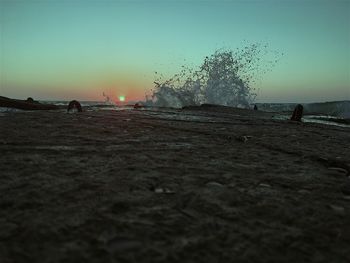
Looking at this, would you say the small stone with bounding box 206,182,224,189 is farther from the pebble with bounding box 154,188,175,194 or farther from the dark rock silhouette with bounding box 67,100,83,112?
the dark rock silhouette with bounding box 67,100,83,112

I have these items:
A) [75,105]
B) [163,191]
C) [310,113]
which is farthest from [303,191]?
[310,113]

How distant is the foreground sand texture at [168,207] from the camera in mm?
928

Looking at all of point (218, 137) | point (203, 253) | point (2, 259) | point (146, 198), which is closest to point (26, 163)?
point (146, 198)

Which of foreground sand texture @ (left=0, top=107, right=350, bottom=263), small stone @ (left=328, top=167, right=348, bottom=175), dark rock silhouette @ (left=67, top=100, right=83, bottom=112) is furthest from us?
dark rock silhouette @ (left=67, top=100, right=83, bottom=112)

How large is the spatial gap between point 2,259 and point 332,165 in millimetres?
1929

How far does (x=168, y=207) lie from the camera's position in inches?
48.5

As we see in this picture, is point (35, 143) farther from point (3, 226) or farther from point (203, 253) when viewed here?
point (203, 253)

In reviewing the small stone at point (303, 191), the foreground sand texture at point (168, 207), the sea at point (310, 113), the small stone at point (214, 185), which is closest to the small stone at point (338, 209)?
the foreground sand texture at point (168, 207)

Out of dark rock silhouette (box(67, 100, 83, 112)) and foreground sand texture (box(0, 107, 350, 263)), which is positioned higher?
dark rock silhouette (box(67, 100, 83, 112))

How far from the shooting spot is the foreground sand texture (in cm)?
93

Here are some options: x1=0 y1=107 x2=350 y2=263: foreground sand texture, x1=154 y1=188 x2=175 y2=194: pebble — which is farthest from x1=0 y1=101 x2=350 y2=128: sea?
x1=154 y1=188 x2=175 y2=194: pebble

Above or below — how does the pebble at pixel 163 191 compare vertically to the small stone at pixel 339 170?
above

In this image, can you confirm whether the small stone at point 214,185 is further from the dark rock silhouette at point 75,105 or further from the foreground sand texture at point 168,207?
the dark rock silhouette at point 75,105

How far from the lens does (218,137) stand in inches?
137
